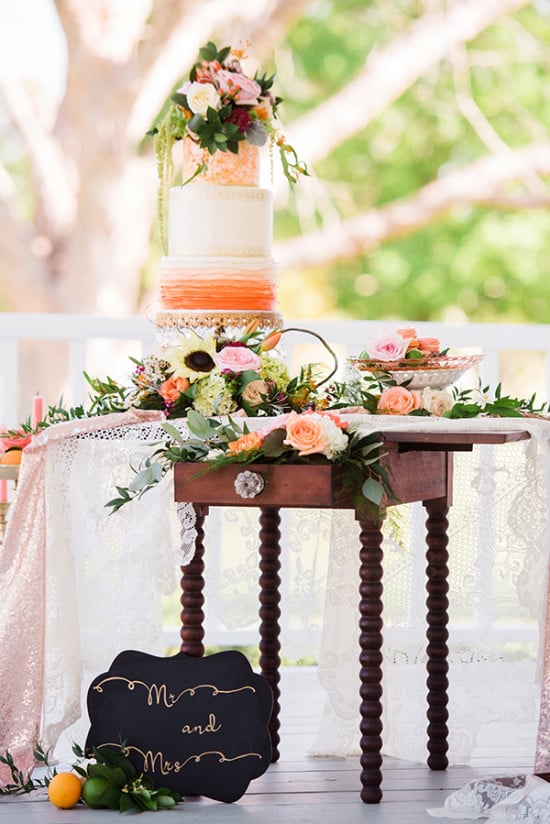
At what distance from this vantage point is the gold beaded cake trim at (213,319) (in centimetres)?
281

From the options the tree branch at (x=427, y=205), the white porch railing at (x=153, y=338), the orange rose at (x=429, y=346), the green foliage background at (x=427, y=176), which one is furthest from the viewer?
the green foliage background at (x=427, y=176)

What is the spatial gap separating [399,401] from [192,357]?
→ 16.2 inches

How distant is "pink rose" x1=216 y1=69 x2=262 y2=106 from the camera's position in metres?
2.86

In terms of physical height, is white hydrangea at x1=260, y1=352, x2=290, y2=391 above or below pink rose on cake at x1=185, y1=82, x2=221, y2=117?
below

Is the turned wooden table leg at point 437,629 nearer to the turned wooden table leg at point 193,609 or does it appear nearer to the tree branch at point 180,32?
the turned wooden table leg at point 193,609

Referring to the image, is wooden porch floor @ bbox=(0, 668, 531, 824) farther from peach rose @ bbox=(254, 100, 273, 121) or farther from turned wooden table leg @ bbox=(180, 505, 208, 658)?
peach rose @ bbox=(254, 100, 273, 121)

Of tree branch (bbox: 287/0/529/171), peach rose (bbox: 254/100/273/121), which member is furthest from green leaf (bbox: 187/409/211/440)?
tree branch (bbox: 287/0/529/171)

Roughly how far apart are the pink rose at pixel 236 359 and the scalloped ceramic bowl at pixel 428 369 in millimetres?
258

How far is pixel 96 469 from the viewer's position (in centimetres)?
262

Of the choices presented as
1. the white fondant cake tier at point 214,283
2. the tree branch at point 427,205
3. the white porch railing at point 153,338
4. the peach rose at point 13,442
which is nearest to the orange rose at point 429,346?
the white fondant cake tier at point 214,283

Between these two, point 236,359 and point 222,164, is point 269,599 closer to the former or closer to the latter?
point 236,359

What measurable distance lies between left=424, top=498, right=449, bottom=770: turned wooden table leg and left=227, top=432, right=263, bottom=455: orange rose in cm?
61

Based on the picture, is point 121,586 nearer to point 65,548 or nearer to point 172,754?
point 65,548

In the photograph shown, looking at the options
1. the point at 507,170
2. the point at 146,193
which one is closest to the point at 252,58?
the point at 146,193
